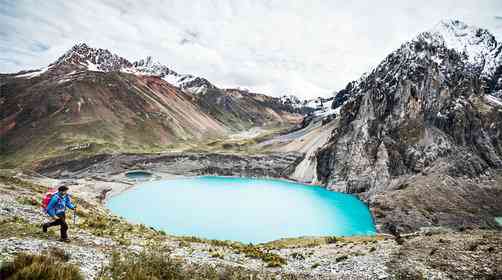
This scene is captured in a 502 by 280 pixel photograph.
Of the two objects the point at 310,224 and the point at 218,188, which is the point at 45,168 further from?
the point at 310,224

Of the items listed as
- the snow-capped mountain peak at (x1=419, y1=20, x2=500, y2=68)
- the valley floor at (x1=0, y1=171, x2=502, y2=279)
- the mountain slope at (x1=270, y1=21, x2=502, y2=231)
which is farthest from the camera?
the snow-capped mountain peak at (x1=419, y1=20, x2=500, y2=68)

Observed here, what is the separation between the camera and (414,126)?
132m

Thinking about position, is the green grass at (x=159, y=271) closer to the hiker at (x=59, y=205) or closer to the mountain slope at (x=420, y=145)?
the hiker at (x=59, y=205)

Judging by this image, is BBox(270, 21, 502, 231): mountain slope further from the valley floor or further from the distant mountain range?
the valley floor

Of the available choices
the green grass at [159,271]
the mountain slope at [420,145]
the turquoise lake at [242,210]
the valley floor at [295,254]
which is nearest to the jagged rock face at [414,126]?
the mountain slope at [420,145]

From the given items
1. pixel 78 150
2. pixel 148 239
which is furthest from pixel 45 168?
pixel 148 239

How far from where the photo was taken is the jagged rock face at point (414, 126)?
405ft

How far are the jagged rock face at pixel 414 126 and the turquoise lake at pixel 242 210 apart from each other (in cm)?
1444

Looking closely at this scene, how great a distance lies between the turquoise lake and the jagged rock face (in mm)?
14440

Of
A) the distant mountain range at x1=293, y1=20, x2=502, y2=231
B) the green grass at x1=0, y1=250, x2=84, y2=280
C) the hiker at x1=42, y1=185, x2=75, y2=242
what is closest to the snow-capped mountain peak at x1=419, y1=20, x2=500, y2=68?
the distant mountain range at x1=293, y1=20, x2=502, y2=231

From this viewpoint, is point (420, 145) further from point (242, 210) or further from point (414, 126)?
point (242, 210)

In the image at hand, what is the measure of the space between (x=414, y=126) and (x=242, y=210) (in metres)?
80.0

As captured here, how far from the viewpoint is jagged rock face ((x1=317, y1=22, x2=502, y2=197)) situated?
12338 centimetres

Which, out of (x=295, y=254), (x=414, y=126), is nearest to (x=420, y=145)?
(x=414, y=126)
